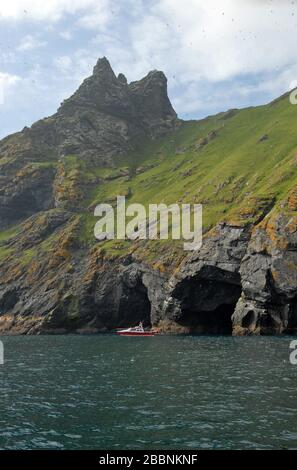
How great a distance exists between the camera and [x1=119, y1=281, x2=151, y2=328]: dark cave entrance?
122938mm

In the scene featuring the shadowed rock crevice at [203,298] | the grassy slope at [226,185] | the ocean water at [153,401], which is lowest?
the ocean water at [153,401]

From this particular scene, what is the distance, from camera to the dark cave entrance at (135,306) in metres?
123

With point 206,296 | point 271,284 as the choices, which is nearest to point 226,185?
point 206,296

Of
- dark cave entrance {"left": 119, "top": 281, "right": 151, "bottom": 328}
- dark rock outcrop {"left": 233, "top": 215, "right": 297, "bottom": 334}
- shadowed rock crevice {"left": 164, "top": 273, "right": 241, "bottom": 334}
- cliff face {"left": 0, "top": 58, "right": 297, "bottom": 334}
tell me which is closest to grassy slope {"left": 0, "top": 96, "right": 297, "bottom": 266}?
cliff face {"left": 0, "top": 58, "right": 297, "bottom": 334}

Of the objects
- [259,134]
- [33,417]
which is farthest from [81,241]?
[33,417]

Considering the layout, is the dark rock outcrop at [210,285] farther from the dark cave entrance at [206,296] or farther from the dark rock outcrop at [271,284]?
the dark rock outcrop at [271,284]

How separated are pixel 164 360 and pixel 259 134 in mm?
149479

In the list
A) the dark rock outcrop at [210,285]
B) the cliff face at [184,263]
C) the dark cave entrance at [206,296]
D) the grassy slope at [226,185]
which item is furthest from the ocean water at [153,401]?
the grassy slope at [226,185]

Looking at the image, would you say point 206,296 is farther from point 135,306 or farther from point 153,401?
point 153,401

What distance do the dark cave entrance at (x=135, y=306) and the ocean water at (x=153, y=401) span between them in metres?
56.8

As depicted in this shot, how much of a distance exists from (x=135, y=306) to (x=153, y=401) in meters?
88.5
